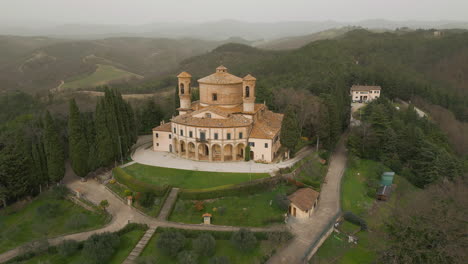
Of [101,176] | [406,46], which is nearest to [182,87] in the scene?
[101,176]

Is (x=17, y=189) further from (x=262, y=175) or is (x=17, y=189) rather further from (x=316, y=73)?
(x=316, y=73)

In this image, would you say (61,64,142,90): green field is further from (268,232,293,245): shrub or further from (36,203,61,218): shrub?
(268,232,293,245): shrub

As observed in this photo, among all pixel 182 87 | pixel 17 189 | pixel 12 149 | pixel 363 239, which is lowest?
pixel 363 239

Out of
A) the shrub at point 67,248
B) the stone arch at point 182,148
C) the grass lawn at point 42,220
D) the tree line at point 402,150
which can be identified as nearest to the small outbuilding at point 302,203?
the tree line at point 402,150

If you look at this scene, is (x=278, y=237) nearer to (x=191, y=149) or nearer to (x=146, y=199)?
(x=146, y=199)

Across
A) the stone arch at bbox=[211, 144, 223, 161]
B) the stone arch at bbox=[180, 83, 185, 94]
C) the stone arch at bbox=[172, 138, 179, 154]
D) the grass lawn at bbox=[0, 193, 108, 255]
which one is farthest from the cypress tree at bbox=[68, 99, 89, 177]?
the stone arch at bbox=[211, 144, 223, 161]

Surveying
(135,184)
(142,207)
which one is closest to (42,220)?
(135,184)
